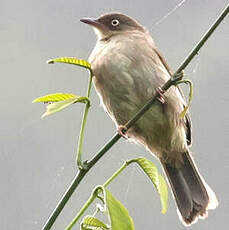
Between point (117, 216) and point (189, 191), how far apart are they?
142cm

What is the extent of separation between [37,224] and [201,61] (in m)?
1.12

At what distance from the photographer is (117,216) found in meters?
0.91

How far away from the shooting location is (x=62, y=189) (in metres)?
2.77

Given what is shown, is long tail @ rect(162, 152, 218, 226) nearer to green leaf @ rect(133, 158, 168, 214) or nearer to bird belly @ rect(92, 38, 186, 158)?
bird belly @ rect(92, 38, 186, 158)

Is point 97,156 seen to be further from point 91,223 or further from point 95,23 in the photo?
point 95,23

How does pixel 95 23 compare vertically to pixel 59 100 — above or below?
below

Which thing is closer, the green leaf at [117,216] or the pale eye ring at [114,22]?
the green leaf at [117,216]

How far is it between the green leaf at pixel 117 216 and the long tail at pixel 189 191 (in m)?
1.12

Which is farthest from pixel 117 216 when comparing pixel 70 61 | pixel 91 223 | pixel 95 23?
pixel 95 23

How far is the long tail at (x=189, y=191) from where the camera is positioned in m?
2.12

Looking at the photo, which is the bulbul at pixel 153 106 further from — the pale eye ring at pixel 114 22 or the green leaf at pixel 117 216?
the green leaf at pixel 117 216

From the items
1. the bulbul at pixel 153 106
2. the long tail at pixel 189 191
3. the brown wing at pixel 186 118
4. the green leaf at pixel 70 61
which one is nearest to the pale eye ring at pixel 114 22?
the bulbul at pixel 153 106

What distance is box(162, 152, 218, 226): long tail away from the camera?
212 centimetres

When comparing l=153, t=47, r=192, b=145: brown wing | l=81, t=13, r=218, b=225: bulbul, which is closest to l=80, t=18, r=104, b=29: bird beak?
l=81, t=13, r=218, b=225: bulbul
